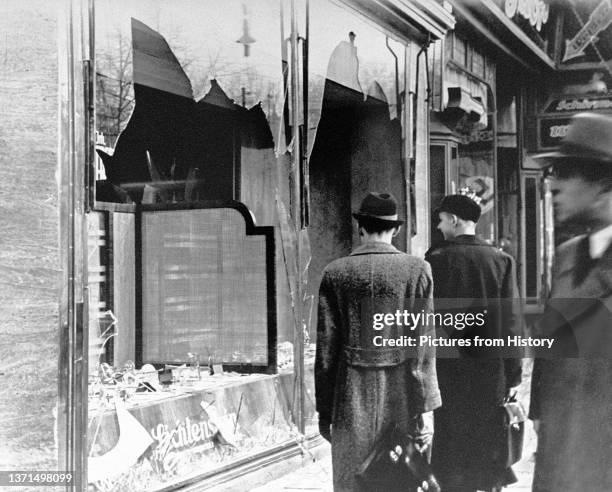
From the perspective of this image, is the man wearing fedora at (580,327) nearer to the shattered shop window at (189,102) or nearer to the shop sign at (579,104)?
the shop sign at (579,104)

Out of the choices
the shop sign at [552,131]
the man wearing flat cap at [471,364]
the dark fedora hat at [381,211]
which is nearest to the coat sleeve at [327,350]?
the dark fedora hat at [381,211]

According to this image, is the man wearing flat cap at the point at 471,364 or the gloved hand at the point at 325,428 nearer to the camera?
the man wearing flat cap at the point at 471,364

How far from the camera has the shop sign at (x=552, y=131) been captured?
3.81 metres

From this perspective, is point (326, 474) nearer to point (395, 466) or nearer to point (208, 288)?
point (395, 466)

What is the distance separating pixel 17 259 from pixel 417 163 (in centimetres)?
180

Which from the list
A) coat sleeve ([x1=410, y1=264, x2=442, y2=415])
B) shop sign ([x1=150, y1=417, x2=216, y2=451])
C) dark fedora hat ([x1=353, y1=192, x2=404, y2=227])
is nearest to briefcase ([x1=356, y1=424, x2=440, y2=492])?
coat sleeve ([x1=410, y1=264, x2=442, y2=415])

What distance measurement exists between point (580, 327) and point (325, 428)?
1204 millimetres

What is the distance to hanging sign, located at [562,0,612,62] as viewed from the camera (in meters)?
3.81

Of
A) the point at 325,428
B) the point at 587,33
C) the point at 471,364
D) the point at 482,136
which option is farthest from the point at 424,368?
the point at 587,33

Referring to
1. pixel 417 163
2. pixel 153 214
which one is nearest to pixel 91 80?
pixel 153 214


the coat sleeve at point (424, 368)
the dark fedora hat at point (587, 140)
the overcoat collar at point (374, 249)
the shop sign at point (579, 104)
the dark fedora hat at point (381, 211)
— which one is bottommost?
the coat sleeve at point (424, 368)

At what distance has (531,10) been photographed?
155 inches

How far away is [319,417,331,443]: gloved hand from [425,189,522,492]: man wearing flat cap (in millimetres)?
477

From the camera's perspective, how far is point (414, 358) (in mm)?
3902
